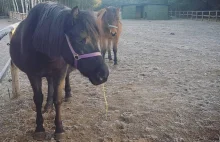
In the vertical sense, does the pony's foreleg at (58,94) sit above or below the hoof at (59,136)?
above

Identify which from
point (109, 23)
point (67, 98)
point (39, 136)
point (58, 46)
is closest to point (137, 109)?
point (67, 98)

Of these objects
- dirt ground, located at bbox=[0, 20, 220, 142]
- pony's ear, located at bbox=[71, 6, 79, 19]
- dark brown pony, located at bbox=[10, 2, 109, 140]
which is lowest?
dirt ground, located at bbox=[0, 20, 220, 142]

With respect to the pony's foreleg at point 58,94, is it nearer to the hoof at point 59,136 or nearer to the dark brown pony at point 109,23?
the hoof at point 59,136

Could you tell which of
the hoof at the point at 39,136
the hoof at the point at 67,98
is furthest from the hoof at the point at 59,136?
the hoof at the point at 67,98

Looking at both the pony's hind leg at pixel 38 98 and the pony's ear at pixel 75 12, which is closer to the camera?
the pony's ear at pixel 75 12

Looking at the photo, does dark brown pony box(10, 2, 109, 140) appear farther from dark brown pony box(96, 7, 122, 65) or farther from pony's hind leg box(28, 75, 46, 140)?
dark brown pony box(96, 7, 122, 65)

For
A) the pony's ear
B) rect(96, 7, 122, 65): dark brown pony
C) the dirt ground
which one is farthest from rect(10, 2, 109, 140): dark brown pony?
rect(96, 7, 122, 65): dark brown pony

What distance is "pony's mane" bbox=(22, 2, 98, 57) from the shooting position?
2.26m

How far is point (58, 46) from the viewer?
2352 mm

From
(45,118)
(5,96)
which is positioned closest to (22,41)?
(45,118)

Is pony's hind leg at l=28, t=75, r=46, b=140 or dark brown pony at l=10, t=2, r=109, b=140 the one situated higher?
dark brown pony at l=10, t=2, r=109, b=140

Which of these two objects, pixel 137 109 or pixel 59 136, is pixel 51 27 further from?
pixel 137 109

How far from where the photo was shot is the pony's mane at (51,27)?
2263mm

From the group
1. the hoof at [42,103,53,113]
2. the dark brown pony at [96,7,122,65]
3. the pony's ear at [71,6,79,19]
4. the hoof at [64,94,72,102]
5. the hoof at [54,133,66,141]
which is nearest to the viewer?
the pony's ear at [71,6,79,19]
